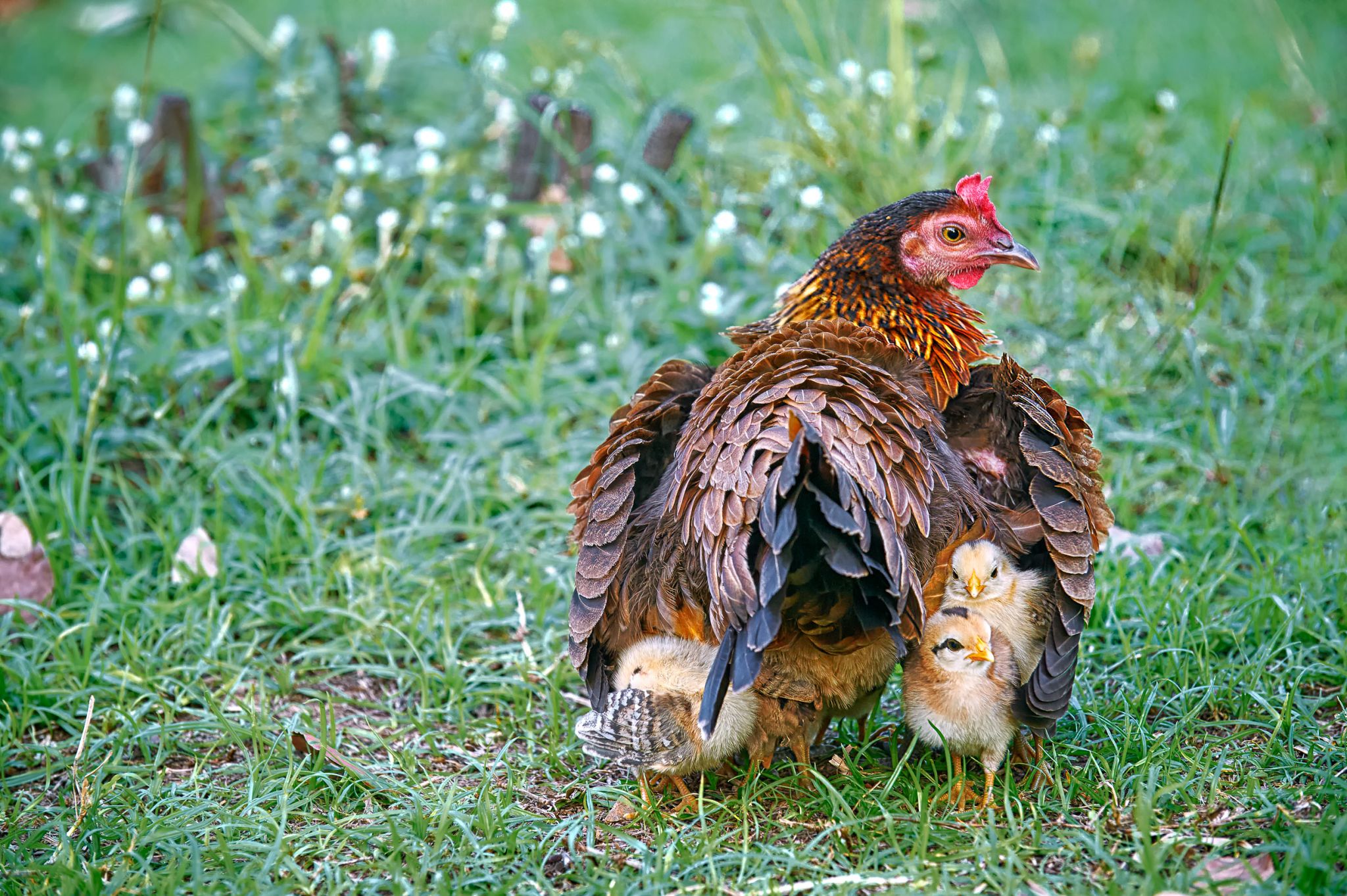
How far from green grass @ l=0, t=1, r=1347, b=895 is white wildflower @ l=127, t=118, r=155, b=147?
0.92 feet

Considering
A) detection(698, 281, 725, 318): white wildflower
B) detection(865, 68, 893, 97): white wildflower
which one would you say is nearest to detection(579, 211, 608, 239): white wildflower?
detection(698, 281, 725, 318): white wildflower

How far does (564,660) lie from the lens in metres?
3.18

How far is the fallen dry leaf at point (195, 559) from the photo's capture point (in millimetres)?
3473

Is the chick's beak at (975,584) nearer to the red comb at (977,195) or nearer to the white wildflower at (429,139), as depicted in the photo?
the red comb at (977,195)

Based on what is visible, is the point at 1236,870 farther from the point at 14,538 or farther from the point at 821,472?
the point at 14,538

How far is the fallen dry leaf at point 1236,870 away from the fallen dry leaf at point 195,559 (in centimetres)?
268

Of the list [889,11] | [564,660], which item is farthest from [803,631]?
[889,11]

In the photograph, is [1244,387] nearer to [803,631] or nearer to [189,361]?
[803,631]

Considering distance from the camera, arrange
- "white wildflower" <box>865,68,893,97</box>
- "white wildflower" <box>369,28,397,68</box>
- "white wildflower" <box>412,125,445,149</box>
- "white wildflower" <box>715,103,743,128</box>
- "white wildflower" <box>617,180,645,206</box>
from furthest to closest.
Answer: "white wildflower" <box>369,28,397,68</box> → "white wildflower" <box>715,103,743,128</box> → "white wildflower" <box>865,68,893,97</box> → "white wildflower" <box>412,125,445,149</box> → "white wildflower" <box>617,180,645,206</box>

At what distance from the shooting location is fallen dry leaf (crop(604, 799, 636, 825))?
2561 mm

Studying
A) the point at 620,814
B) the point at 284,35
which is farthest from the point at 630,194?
the point at 620,814

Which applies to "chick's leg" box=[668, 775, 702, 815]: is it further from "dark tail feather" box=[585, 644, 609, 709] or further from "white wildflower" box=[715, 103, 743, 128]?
"white wildflower" box=[715, 103, 743, 128]

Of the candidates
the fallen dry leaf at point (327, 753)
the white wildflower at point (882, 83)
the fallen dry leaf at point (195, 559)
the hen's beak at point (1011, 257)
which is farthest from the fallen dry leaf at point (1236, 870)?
the white wildflower at point (882, 83)

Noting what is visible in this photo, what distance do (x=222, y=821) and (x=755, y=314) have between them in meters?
2.53
